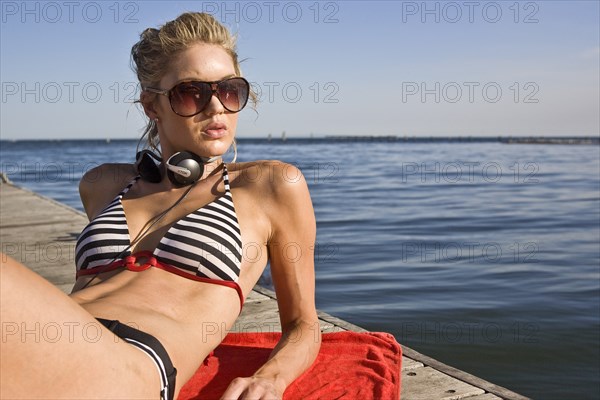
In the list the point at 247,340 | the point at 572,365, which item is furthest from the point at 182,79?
the point at 572,365

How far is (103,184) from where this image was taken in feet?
12.0

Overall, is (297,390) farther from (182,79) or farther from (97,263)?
(182,79)

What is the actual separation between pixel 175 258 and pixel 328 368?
0.94 m

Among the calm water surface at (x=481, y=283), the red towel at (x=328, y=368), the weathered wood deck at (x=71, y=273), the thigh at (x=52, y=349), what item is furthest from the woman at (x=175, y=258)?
the calm water surface at (x=481, y=283)

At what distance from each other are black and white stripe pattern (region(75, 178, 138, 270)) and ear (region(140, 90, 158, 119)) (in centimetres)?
63

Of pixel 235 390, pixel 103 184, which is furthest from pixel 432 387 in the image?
pixel 103 184

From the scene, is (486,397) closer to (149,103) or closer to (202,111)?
(202,111)

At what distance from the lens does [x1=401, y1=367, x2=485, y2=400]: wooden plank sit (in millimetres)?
3352

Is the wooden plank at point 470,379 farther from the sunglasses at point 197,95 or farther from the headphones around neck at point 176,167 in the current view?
the sunglasses at point 197,95

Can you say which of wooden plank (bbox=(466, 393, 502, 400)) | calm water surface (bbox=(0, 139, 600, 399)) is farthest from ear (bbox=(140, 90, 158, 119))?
calm water surface (bbox=(0, 139, 600, 399))

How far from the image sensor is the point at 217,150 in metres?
3.39

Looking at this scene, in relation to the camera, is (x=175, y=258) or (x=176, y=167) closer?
(x=175, y=258)

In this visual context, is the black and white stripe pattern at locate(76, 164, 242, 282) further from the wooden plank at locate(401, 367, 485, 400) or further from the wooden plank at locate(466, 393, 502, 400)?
the wooden plank at locate(466, 393, 502, 400)

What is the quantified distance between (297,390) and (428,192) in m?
18.9
